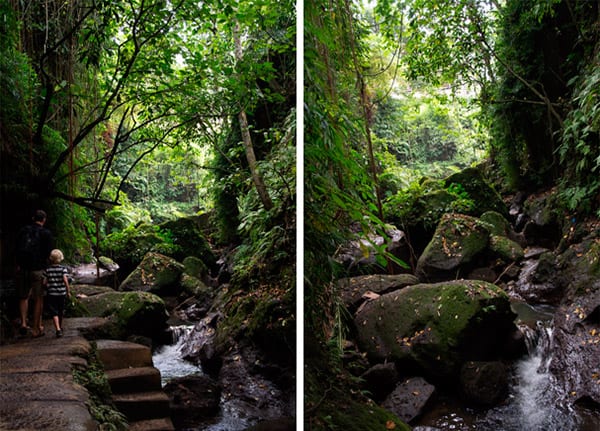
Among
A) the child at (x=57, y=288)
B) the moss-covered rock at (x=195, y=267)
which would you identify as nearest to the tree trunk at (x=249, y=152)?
the moss-covered rock at (x=195, y=267)

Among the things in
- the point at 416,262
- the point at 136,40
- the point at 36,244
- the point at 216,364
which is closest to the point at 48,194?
the point at 36,244

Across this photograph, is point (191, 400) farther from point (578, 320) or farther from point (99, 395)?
point (578, 320)

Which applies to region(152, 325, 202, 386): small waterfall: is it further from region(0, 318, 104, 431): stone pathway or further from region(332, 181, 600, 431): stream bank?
region(332, 181, 600, 431): stream bank

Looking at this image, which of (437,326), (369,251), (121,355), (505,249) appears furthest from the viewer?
(505,249)

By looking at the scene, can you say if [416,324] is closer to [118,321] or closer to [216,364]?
[216,364]

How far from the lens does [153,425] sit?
1.56 meters

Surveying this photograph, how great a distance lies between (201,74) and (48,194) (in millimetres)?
995

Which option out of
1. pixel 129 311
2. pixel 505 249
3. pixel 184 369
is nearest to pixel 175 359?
pixel 184 369

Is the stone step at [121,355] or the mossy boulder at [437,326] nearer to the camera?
the mossy boulder at [437,326]

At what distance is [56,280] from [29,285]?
108 mm

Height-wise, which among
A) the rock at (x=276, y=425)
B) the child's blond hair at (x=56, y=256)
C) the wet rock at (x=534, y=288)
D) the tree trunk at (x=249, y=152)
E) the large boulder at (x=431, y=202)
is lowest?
the rock at (x=276, y=425)

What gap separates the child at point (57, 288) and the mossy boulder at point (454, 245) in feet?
5.23

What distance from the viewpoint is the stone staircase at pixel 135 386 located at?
158cm

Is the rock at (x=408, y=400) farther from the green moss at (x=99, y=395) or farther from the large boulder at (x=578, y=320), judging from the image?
the green moss at (x=99, y=395)
